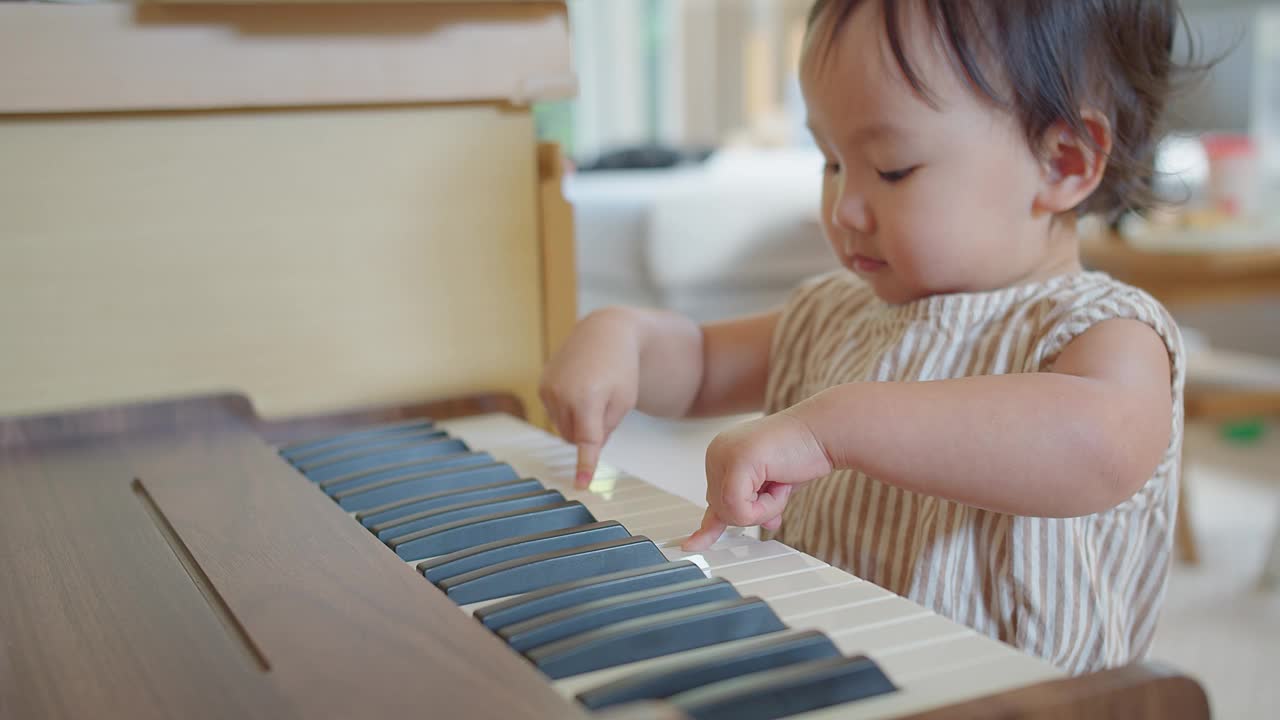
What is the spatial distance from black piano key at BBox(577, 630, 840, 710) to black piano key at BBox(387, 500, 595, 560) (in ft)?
0.57

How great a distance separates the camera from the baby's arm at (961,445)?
0.58 meters

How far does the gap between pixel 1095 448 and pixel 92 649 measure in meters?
0.46

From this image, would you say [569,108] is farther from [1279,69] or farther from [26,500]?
[26,500]

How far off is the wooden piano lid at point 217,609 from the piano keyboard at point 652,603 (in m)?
0.02

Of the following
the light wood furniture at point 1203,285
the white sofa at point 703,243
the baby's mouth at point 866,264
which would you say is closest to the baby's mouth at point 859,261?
the baby's mouth at point 866,264

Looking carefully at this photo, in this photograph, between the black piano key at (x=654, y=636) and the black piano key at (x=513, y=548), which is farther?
the black piano key at (x=513, y=548)

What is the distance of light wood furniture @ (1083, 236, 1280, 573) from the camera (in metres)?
1.93

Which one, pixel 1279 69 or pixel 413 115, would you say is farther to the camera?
pixel 1279 69

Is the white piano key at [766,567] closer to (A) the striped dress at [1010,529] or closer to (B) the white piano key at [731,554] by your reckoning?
(B) the white piano key at [731,554]

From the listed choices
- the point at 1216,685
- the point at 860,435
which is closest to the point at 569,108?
the point at 1216,685

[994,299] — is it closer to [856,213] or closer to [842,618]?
[856,213]

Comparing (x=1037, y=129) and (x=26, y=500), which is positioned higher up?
(x=1037, y=129)

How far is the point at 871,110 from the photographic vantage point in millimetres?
734

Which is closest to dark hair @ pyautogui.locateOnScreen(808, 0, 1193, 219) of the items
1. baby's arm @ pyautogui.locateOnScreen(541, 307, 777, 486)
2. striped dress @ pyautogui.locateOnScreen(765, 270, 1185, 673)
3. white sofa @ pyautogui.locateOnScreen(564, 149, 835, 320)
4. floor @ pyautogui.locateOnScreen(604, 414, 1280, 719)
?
striped dress @ pyautogui.locateOnScreen(765, 270, 1185, 673)
